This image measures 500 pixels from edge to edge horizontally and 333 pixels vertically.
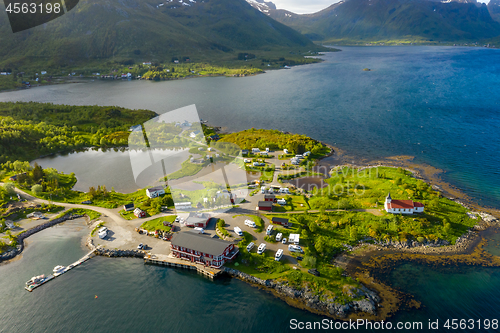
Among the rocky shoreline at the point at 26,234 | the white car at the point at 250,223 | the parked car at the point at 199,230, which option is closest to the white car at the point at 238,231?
the white car at the point at 250,223

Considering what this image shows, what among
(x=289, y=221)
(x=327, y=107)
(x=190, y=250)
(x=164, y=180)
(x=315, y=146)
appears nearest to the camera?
(x=190, y=250)

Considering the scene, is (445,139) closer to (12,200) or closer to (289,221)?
Result: (289,221)

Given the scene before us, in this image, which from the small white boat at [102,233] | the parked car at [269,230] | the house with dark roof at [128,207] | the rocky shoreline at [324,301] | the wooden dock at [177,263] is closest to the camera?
the rocky shoreline at [324,301]

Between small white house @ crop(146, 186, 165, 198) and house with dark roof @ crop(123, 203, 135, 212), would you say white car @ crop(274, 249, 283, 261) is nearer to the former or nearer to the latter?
small white house @ crop(146, 186, 165, 198)

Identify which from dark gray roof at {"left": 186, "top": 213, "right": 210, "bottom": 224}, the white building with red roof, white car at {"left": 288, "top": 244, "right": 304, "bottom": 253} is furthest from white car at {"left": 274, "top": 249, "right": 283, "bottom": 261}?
the white building with red roof

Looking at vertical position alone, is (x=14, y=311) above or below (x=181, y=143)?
below

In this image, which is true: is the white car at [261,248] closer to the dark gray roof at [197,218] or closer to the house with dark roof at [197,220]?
the house with dark roof at [197,220]

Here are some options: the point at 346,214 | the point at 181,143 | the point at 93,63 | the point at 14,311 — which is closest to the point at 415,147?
the point at 346,214
